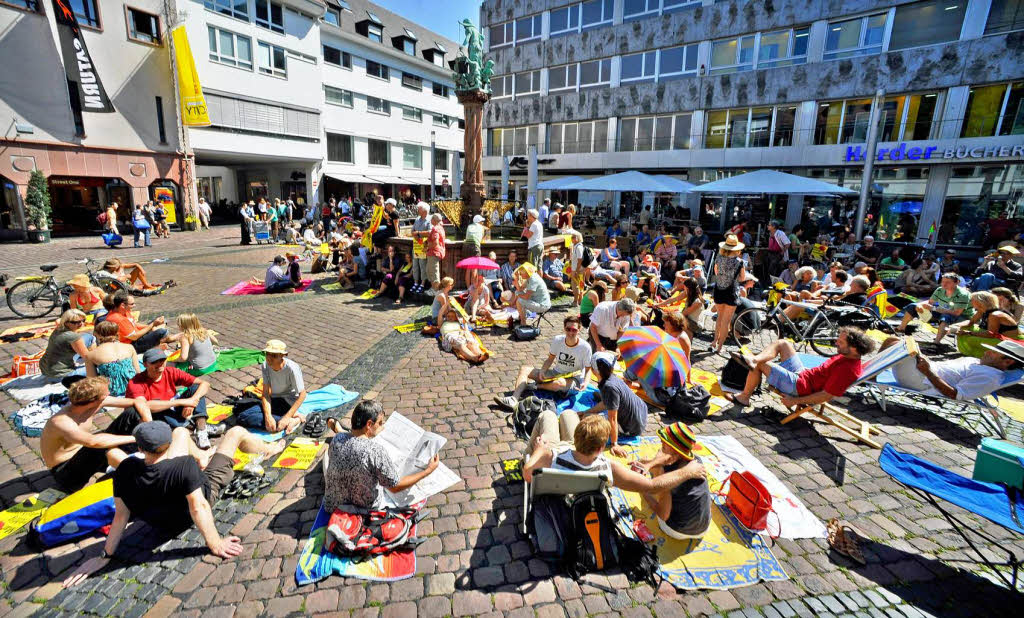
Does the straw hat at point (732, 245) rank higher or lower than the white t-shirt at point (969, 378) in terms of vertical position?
higher

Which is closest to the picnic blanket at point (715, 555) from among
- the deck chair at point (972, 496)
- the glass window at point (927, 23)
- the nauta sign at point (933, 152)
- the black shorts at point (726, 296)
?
the deck chair at point (972, 496)

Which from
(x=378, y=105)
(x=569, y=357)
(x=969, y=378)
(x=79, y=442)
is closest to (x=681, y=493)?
(x=569, y=357)

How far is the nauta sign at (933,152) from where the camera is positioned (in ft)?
64.9

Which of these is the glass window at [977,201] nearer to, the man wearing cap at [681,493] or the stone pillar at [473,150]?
the stone pillar at [473,150]

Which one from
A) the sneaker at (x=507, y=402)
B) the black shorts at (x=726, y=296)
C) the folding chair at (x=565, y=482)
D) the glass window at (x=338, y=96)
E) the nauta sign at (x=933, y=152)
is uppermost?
the glass window at (x=338, y=96)

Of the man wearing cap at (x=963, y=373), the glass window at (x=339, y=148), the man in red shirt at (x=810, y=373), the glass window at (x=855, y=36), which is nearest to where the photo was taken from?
the man in red shirt at (x=810, y=373)

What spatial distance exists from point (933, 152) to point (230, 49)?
3604cm

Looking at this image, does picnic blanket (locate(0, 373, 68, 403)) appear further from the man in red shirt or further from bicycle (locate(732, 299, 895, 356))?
bicycle (locate(732, 299, 895, 356))

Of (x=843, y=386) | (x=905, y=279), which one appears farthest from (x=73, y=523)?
(x=905, y=279)

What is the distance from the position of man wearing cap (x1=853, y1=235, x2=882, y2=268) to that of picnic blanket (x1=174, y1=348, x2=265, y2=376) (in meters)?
16.4

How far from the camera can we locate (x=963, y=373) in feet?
21.0

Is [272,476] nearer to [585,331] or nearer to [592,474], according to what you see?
[592,474]

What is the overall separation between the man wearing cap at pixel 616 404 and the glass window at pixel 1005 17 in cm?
2651

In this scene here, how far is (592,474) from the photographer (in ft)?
12.3
